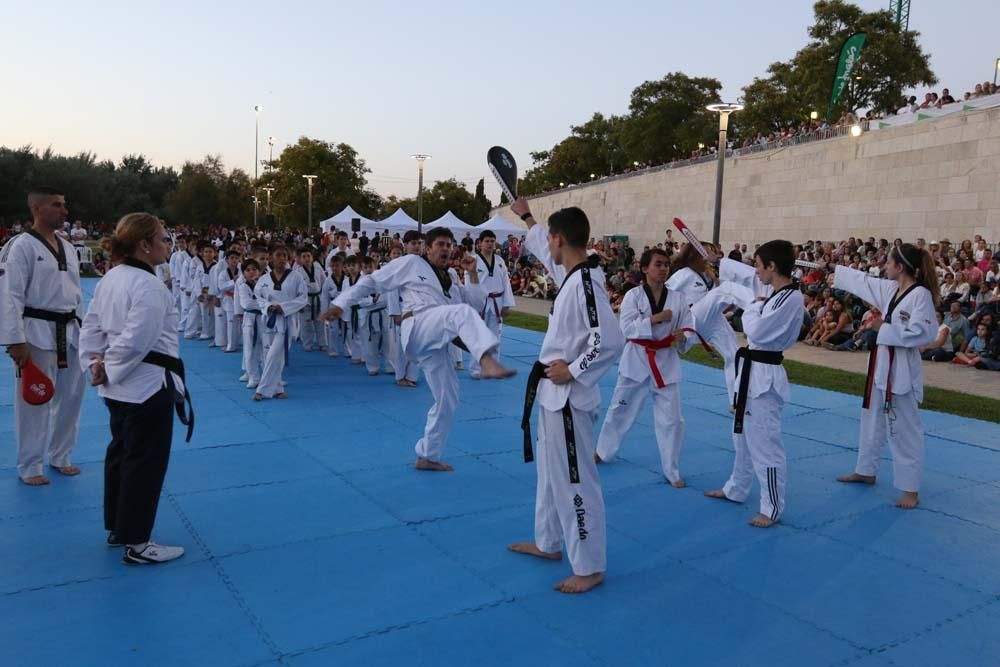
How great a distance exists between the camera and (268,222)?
52000mm

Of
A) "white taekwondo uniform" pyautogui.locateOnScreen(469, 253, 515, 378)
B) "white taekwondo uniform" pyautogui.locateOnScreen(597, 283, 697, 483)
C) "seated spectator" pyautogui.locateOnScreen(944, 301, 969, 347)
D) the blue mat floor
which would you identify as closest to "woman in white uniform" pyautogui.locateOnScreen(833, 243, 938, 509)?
the blue mat floor

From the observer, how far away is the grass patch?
7.85 m

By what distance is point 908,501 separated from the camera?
4902 millimetres

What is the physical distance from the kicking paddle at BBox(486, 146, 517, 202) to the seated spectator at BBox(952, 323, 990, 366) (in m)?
9.68

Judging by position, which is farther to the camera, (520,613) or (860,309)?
(860,309)

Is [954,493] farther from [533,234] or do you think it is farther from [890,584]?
[533,234]

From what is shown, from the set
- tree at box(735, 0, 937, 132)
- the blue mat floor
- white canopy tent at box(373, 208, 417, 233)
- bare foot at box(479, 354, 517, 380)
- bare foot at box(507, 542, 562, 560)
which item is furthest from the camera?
tree at box(735, 0, 937, 132)

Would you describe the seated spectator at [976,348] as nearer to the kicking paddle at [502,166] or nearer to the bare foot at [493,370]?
the kicking paddle at [502,166]

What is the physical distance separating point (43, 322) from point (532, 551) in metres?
3.50

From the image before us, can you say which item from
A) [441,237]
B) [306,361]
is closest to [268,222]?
[306,361]

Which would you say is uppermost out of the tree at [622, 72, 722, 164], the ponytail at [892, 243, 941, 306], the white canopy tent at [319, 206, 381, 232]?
the tree at [622, 72, 722, 164]

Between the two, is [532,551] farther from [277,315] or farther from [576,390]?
[277,315]

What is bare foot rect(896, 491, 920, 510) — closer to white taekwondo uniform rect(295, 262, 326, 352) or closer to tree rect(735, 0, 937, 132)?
white taekwondo uniform rect(295, 262, 326, 352)

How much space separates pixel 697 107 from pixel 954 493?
5043 centimetres
